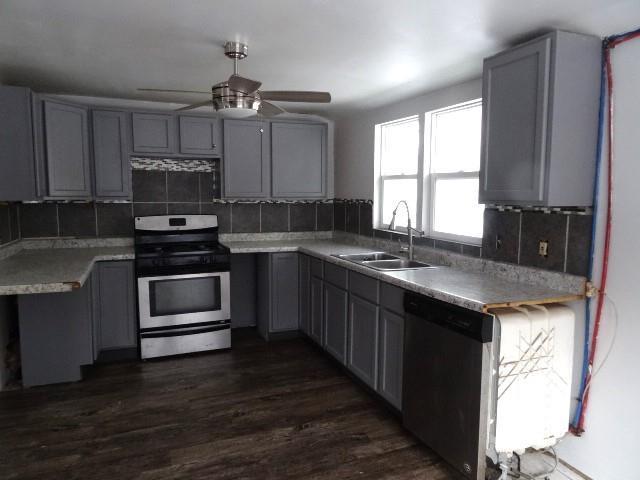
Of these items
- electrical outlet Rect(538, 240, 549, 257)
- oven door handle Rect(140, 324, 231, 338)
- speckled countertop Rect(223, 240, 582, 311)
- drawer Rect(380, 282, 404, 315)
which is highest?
electrical outlet Rect(538, 240, 549, 257)

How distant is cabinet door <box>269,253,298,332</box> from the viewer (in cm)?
419

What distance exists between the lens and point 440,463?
241 centimetres

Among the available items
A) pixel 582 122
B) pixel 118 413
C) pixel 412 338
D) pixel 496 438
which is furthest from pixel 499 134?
pixel 118 413

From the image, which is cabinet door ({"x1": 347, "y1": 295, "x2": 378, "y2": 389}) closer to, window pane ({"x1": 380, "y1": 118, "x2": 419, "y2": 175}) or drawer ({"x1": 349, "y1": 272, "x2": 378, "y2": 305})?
drawer ({"x1": 349, "y1": 272, "x2": 378, "y2": 305})

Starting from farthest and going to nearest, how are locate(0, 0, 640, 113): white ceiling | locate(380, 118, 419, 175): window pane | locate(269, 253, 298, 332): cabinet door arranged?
locate(269, 253, 298, 332): cabinet door < locate(380, 118, 419, 175): window pane < locate(0, 0, 640, 113): white ceiling

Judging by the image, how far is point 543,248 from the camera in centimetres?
247

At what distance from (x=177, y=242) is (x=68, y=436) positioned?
192 cm

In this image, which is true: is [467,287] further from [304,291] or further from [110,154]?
[110,154]

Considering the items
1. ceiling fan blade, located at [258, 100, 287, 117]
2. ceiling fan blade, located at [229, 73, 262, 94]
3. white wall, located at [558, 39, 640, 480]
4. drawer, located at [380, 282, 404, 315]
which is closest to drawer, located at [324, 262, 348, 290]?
drawer, located at [380, 282, 404, 315]

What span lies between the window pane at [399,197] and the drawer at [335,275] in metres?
0.72

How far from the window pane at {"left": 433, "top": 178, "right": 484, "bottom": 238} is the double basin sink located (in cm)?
32

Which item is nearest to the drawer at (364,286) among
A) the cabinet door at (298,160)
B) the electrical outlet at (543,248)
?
the electrical outlet at (543,248)

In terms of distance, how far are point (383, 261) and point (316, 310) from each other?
0.81m

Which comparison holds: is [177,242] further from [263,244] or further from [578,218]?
[578,218]
